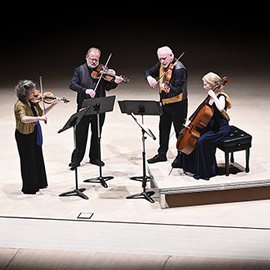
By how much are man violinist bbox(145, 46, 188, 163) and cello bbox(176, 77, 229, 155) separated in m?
0.74

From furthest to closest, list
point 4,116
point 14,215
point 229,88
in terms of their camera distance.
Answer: point 229,88 < point 4,116 < point 14,215

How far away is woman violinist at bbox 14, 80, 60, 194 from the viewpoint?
6711 mm

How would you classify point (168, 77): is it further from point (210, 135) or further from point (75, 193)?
point (75, 193)

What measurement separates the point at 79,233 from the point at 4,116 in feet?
15.1

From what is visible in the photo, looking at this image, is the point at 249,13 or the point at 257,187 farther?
the point at 249,13

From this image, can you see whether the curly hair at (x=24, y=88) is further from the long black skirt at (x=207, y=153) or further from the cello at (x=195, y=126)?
the long black skirt at (x=207, y=153)

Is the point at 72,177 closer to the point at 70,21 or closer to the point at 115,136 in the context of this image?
the point at 115,136

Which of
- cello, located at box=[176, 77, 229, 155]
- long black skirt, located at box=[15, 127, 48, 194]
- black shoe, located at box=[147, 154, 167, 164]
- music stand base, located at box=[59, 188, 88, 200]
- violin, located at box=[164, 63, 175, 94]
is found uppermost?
violin, located at box=[164, 63, 175, 94]

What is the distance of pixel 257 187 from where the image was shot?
6.81m

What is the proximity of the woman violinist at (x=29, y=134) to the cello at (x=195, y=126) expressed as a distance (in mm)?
1353

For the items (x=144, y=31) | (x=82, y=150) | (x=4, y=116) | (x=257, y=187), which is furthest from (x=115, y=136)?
(x=144, y=31)

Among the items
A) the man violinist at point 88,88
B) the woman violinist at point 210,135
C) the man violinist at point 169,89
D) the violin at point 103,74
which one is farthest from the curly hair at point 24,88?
the woman violinist at point 210,135

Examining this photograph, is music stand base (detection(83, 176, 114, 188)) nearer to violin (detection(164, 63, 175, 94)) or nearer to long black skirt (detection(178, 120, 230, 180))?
long black skirt (detection(178, 120, 230, 180))

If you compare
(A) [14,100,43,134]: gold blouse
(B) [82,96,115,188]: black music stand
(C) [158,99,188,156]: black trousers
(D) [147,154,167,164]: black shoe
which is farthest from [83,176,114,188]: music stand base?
(A) [14,100,43,134]: gold blouse
